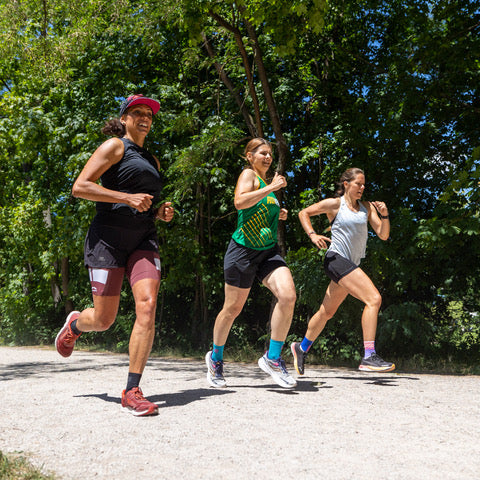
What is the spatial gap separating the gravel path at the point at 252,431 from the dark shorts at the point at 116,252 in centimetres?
99

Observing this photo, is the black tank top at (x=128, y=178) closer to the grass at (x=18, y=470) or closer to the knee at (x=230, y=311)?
the knee at (x=230, y=311)

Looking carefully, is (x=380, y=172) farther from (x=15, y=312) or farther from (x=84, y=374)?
(x=15, y=312)

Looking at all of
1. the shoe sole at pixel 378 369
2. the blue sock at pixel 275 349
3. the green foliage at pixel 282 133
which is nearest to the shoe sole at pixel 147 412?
the blue sock at pixel 275 349

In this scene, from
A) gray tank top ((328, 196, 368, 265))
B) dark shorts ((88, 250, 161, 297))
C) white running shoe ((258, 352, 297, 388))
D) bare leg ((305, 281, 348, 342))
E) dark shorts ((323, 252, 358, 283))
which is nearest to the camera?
dark shorts ((88, 250, 161, 297))

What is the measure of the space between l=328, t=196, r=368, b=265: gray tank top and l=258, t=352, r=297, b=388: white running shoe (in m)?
1.34

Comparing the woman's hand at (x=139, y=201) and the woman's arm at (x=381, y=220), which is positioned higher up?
the woman's arm at (x=381, y=220)

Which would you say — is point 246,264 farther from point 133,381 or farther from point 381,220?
point 381,220

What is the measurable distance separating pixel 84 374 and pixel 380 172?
5902 millimetres

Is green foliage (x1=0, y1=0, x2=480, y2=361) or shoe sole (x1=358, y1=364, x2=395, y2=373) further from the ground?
green foliage (x1=0, y1=0, x2=480, y2=361)

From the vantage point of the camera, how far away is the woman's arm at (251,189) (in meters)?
4.62

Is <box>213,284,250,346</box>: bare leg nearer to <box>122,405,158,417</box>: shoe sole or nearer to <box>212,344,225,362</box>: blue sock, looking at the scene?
<box>212,344,225,362</box>: blue sock

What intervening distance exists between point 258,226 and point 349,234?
3.75 ft

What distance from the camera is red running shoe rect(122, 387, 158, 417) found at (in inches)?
149

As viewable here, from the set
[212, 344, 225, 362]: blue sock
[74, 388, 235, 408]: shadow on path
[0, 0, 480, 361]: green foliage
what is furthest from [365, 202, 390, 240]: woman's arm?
[74, 388, 235, 408]: shadow on path
